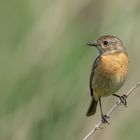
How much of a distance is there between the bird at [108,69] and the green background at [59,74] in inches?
3.0

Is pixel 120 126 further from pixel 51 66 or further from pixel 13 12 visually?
pixel 13 12

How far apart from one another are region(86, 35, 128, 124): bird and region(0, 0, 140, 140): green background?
0.08 m

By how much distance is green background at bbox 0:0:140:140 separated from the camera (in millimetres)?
6637

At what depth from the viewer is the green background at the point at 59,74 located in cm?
664

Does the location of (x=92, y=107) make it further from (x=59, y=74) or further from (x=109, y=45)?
(x=109, y=45)

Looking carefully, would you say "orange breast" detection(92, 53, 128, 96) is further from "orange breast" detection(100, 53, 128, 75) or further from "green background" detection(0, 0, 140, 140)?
"green background" detection(0, 0, 140, 140)

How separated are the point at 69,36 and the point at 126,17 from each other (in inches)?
24.0

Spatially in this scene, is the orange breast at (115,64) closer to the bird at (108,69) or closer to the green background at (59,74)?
the bird at (108,69)

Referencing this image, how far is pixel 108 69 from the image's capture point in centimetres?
668

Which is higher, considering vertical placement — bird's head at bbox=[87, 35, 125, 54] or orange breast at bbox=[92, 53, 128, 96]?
bird's head at bbox=[87, 35, 125, 54]

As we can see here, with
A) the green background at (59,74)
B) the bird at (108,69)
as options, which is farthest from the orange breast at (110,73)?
the green background at (59,74)

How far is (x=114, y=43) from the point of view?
22.4 ft

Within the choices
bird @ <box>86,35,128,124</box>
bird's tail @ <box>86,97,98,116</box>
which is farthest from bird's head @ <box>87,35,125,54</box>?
bird's tail @ <box>86,97,98,116</box>

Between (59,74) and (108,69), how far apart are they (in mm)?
514
